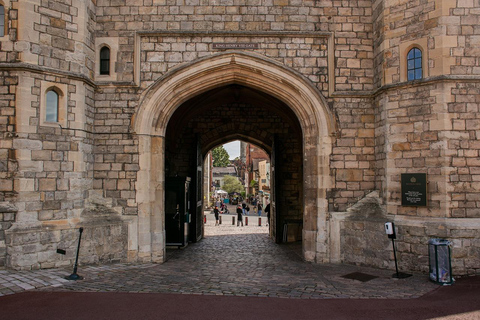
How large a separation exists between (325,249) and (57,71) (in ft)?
21.7

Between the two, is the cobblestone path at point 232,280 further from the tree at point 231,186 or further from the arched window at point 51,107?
the tree at point 231,186

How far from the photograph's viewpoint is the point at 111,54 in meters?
8.51

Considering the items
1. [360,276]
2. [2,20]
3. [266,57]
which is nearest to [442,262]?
[360,276]

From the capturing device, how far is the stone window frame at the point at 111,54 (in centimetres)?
847

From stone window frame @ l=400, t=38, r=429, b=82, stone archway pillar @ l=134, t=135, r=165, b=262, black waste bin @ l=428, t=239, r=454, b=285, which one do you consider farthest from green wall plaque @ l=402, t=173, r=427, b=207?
Result: stone archway pillar @ l=134, t=135, r=165, b=262

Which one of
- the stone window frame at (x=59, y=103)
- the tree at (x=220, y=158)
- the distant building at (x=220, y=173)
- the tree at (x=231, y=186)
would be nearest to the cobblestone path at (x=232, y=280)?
the stone window frame at (x=59, y=103)

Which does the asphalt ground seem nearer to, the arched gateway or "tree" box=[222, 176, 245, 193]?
the arched gateway

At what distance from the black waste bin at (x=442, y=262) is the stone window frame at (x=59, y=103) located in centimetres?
724

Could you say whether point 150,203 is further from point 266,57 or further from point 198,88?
point 266,57

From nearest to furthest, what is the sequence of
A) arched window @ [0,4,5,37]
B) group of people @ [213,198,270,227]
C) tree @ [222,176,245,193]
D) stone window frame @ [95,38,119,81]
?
1. arched window @ [0,4,5,37]
2. stone window frame @ [95,38,119,81]
3. group of people @ [213,198,270,227]
4. tree @ [222,176,245,193]

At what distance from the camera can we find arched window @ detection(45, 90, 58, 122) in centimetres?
745

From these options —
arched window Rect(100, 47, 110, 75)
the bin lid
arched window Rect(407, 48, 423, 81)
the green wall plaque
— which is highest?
arched window Rect(100, 47, 110, 75)

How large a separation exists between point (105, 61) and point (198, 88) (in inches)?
85.4

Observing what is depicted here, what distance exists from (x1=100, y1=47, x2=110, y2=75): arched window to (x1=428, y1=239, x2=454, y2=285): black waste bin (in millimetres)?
7483
